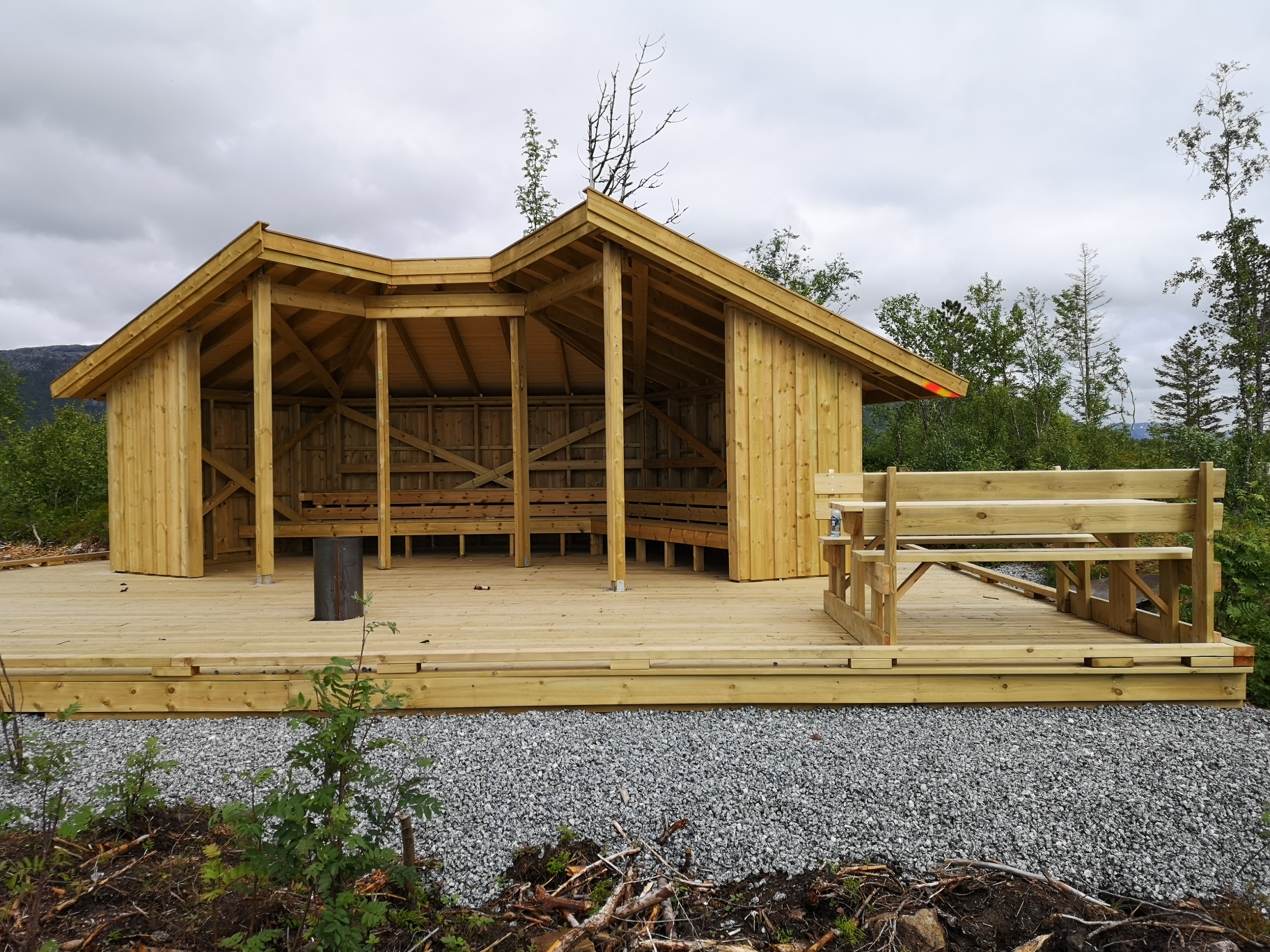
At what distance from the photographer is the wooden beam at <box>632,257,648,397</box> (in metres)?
8.13

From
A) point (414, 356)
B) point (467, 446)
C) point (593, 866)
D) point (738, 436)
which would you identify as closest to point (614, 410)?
point (738, 436)

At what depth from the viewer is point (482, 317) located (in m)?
10.0

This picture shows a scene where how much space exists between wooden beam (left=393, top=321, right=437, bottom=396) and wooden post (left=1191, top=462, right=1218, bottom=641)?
9380 millimetres

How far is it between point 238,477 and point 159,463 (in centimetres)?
171

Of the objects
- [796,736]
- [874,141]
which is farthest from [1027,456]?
[874,141]

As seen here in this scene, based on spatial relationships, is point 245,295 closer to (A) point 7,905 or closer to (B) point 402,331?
(B) point 402,331

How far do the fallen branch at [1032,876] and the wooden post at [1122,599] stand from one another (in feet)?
9.40

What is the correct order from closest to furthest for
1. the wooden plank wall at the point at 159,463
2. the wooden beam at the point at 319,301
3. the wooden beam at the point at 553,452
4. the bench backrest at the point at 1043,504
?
the bench backrest at the point at 1043,504 → the wooden beam at the point at 319,301 → the wooden plank wall at the point at 159,463 → the wooden beam at the point at 553,452

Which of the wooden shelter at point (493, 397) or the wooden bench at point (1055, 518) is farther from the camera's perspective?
the wooden shelter at point (493, 397)

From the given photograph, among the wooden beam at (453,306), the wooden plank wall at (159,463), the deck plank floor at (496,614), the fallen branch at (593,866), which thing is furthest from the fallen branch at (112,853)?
the wooden beam at (453,306)

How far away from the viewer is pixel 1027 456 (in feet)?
57.0

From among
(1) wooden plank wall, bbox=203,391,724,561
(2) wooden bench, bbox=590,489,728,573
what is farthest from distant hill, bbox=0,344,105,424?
(2) wooden bench, bbox=590,489,728,573

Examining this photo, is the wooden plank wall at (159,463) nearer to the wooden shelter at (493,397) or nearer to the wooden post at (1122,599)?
the wooden shelter at (493,397)

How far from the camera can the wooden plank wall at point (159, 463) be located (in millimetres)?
8984
